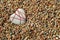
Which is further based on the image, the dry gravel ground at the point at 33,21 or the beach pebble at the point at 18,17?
the beach pebble at the point at 18,17

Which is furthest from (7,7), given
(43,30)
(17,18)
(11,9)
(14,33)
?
(43,30)

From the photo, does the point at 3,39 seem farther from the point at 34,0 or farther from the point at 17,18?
the point at 34,0

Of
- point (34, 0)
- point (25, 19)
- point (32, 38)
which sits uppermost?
point (34, 0)

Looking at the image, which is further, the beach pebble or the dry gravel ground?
the beach pebble

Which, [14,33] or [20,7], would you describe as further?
[20,7]
